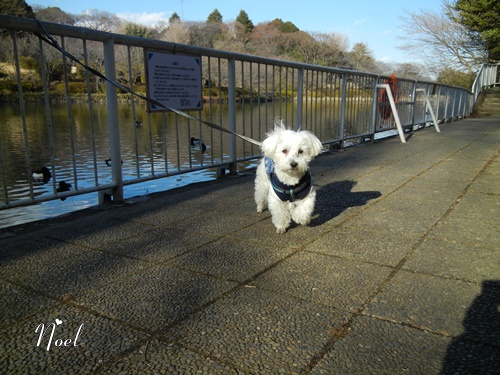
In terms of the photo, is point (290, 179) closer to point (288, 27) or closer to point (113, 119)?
point (113, 119)

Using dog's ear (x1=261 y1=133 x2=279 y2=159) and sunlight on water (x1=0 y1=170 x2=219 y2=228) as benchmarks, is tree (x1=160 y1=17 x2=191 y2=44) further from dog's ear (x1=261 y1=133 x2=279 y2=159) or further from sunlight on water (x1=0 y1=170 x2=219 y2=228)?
dog's ear (x1=261 y1=133 x2=279 y2=159)

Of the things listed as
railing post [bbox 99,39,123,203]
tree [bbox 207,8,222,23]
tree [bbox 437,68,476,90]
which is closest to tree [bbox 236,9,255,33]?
tree [bbox 207,8,222,23]

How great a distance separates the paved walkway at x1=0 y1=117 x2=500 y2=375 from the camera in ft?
5.60

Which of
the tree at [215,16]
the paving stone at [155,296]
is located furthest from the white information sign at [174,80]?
the tree at [215,16]

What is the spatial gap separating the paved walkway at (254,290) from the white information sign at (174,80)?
1.37 m

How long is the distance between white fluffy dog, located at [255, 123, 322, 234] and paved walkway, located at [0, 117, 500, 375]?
200 millimetres

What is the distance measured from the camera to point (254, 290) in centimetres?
232

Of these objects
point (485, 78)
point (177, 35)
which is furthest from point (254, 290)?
point (177, 35)

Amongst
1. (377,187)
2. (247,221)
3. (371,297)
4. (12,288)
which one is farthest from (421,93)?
(12,288)

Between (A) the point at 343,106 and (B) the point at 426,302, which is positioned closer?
(B) the point at 426,302

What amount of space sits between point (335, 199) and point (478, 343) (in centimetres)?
281

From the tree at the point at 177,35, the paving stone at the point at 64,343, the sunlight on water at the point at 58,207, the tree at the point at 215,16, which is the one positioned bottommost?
the sunlight on water at the point at 58,207

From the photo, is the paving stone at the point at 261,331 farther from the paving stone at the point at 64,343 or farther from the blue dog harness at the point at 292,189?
the blue dog harness at the point at 292,189

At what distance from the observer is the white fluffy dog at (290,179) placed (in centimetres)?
331
